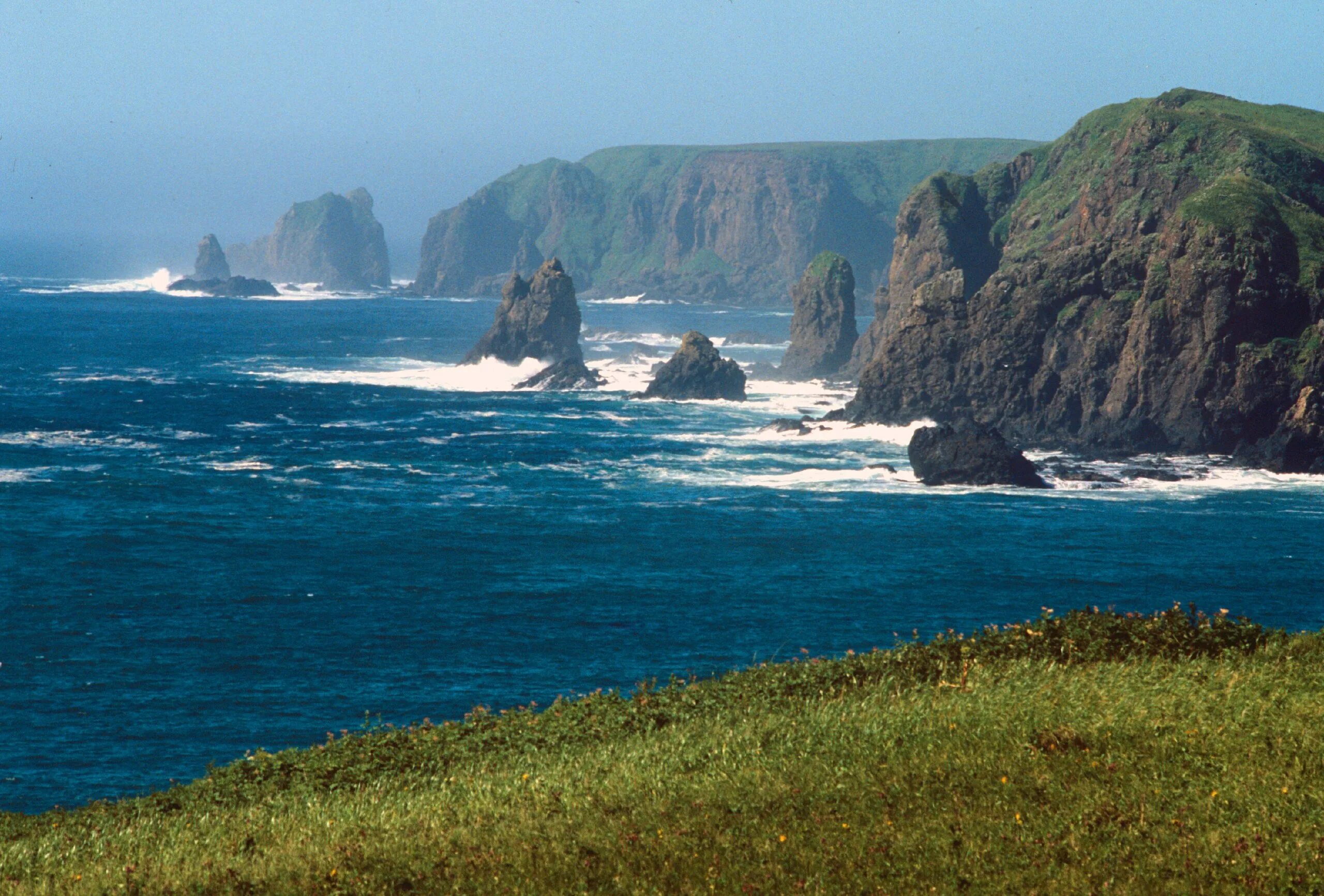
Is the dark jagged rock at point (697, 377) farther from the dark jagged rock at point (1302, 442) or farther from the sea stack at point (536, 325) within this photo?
the dark jagged rock at point (1302, 442)

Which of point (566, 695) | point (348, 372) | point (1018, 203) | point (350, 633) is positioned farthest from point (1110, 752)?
point (348, 372)

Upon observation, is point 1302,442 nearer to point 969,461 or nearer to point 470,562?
point 969,461

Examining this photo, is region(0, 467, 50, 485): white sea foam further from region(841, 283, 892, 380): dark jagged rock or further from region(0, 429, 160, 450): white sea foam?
region(841, 283, 892, 380): dark jagged rock

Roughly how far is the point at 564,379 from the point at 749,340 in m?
56.2

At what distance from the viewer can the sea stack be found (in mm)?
153250

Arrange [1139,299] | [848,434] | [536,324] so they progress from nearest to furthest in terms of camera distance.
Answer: [1139,299] < [848,434] < [536,324]

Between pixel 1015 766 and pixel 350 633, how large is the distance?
3805 centimetres

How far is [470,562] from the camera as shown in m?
62.6

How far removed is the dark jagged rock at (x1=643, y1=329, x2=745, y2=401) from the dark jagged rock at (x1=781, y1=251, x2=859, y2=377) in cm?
1894

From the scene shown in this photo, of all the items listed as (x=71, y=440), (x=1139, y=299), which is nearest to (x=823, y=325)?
(x=1139, y=299)

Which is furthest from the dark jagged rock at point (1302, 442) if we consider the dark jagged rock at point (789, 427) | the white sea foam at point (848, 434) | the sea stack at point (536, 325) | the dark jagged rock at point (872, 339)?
the sea stack at point (536, 325)

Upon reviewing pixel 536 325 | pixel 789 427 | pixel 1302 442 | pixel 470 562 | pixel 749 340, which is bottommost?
pixel 470 562

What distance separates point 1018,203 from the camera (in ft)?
453

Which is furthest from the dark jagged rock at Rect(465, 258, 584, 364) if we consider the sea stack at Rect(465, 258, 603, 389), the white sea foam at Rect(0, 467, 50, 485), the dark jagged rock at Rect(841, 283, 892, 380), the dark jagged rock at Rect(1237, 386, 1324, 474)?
the dark jagged rock at Rect(1237, 386, 1324, 474)
